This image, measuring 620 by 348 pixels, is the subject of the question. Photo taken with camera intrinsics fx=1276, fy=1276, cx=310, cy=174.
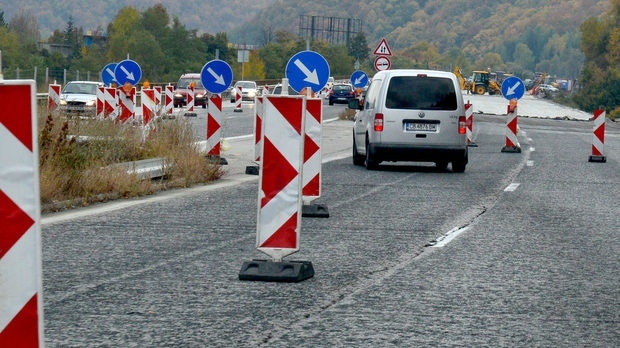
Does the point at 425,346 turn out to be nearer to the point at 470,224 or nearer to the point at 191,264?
the point at 191,264

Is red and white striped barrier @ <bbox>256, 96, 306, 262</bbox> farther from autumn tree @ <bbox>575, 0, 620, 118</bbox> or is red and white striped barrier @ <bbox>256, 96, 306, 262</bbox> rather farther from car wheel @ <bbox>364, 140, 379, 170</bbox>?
autumn tree @ <bbox>575, 0, 620, 118</bbox>

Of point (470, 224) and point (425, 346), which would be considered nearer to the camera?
point (425, 346)

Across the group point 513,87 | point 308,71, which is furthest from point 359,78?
point 308,71

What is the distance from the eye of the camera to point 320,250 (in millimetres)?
10883

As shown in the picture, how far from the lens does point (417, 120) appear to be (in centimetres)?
2219

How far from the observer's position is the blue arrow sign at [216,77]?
74.0 ft

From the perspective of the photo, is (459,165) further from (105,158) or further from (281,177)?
(281,177)

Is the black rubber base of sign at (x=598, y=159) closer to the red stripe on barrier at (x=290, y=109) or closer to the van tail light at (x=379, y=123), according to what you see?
the van tail light at (x=379, y=123)

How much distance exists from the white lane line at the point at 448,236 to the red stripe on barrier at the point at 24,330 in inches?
275

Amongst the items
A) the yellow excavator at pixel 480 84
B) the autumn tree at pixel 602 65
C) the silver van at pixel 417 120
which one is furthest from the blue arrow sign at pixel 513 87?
the yellow excavator at pixel 480 84

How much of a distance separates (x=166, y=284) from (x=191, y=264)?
1.06 meters

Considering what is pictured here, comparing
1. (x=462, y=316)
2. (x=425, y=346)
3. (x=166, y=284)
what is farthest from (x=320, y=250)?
(x=425, y=346)

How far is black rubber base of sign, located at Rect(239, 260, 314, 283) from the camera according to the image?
9000mm

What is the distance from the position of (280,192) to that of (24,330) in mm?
4568
